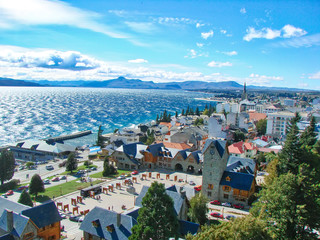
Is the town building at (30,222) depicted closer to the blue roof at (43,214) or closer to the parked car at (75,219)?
the blue roof at (43,214)

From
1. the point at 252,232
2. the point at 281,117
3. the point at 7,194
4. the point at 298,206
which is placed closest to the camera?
the point at 252,232

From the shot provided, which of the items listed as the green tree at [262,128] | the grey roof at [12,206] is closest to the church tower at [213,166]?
the grey roof at [12,206]

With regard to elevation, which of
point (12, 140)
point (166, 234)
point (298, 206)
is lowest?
point (12, 140)

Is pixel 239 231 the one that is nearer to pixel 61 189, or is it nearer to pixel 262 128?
pixel 61 189

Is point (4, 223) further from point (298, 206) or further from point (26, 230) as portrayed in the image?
point (298, 206)

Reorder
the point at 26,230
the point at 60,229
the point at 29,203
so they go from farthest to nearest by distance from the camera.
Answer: the point at 29,203, the point at 60,229, the point at 26,230

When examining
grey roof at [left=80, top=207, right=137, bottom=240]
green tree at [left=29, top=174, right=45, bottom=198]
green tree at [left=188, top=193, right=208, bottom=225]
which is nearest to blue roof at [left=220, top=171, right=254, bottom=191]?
green tree at [left=188, top=193, right=208, bottom=225]

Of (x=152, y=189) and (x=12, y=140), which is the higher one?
(x=152, y=189)

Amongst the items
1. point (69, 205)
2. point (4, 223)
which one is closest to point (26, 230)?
point (4, 223)

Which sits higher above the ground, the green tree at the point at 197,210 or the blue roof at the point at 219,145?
the blue roof at the point at 219,145
